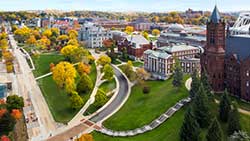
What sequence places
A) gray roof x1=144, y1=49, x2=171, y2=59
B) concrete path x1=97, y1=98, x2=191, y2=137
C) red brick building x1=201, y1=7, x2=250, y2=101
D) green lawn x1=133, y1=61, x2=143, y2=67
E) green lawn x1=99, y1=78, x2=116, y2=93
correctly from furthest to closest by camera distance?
green lawn x1=133, y1=61, x2=143, y2=67, gray roof x1=144, y1=49, x2=171, y2=59, green lawn x1=99, y1=78, x2=116, y2=93, red brick building x1=201, y1=7, x2=250, y2=101, concrete path x1=97, y1=98, x2=191, y2=137

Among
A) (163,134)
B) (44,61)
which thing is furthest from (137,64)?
(163,134)

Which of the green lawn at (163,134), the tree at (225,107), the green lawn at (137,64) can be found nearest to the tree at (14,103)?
the green lawn at (163,134)

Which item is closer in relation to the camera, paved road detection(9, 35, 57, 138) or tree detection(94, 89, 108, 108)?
paved road detection(9, 35, 57, 138)

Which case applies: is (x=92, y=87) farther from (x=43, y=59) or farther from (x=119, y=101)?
(x=43, y=59)

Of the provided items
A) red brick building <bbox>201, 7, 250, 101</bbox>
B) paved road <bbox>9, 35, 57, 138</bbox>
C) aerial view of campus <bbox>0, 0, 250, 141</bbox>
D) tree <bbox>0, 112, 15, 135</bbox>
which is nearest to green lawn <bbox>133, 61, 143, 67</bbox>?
aerial view of campus <bbox>0, 0, 250, 141</bbox>

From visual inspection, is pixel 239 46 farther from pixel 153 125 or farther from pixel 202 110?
pixel 153 125

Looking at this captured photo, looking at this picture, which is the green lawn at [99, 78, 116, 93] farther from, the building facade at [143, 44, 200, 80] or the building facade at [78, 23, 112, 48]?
the building facade at [78, 23, 112, 48]

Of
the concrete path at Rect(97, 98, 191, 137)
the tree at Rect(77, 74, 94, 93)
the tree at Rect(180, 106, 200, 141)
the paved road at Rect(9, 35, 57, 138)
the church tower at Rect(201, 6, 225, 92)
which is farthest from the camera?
the tree at Rect(77, 74, 94, 93)
